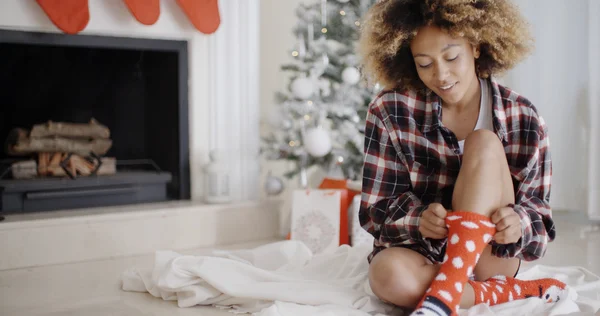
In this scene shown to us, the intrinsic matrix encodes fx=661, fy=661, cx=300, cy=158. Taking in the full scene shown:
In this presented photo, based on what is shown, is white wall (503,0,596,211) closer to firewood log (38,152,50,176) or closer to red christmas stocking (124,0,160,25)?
red christmas stocking (124,0,160,25)

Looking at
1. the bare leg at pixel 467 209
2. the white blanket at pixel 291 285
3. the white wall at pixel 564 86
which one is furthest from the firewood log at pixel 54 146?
the white wall at pixel 564 86

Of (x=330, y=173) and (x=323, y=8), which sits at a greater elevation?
(x=323, y=8)

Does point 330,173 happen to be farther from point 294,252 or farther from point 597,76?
point 597,76

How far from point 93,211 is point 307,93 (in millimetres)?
1000

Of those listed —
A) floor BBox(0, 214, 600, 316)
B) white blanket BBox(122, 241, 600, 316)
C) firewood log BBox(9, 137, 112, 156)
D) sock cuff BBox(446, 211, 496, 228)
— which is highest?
firewood log BBox(9, 137, 112, 156)

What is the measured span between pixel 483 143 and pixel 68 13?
5.71ft

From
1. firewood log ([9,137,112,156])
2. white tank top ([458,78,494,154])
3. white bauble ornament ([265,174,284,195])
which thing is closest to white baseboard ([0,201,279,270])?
white bauble ornament ([265,174,284,195])

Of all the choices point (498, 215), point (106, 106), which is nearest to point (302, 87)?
point (106, 106)

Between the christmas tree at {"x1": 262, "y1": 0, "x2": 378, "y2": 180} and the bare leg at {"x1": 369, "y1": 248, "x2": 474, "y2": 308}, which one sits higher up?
the christmas tree at {"x1": 262, "y1": 0, "x2": 378, "y2": 180}

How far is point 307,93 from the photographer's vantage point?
2.81 m

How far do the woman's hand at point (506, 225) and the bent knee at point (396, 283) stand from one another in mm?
212

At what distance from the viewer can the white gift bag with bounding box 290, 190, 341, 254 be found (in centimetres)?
261

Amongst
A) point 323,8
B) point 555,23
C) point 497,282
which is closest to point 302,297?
point 497,282

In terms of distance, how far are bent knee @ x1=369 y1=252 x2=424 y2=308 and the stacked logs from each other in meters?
1.61
